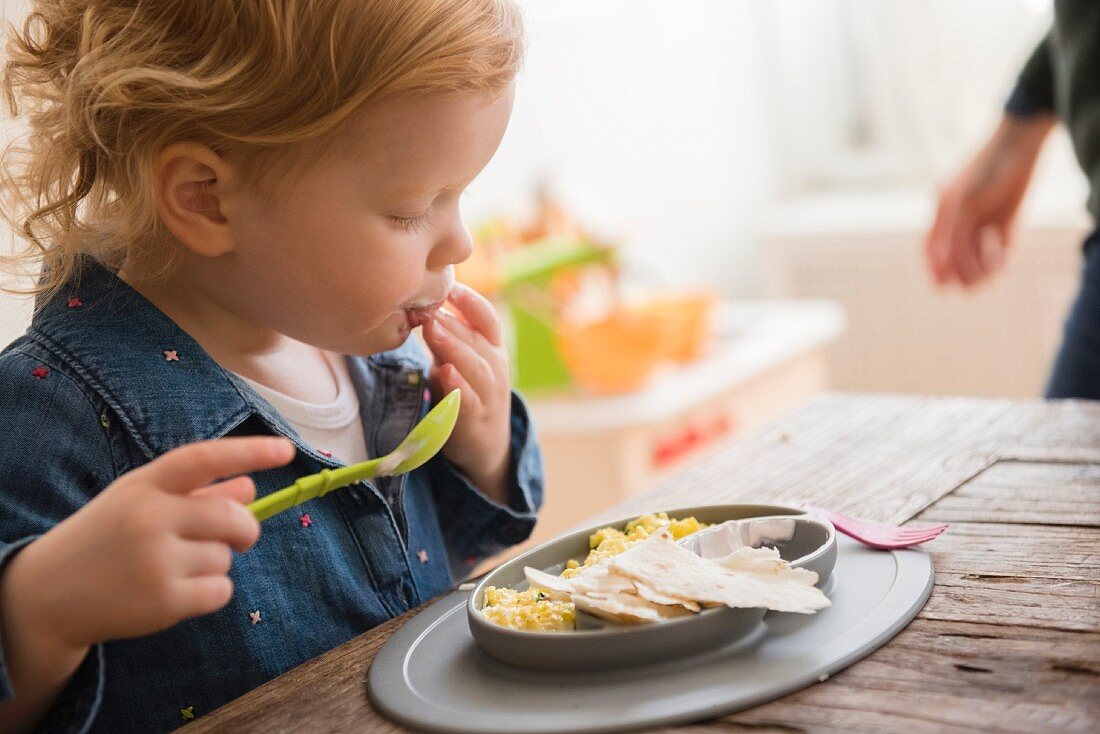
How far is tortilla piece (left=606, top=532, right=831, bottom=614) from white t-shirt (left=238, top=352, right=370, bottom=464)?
0.31 meters

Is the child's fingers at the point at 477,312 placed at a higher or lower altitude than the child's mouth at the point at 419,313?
lower

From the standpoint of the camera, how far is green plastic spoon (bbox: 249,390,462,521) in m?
0.62

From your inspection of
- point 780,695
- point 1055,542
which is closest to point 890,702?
point 780,695

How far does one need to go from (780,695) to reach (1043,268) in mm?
2419

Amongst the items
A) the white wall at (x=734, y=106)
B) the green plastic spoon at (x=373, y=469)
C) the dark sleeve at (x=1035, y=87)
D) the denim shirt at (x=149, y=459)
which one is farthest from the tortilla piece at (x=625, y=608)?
the white wall at (x=734, y=106)

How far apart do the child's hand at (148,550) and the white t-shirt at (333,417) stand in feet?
0.99

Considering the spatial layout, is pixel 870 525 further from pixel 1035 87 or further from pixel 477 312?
pixel 1035 87

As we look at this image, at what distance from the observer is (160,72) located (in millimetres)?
757

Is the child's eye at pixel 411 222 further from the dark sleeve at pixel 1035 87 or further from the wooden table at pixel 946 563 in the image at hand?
the dark sleeve at pixel 1035 87

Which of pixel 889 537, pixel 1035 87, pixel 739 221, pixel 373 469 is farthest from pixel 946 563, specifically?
pixel 739 221

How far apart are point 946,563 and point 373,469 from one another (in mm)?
345

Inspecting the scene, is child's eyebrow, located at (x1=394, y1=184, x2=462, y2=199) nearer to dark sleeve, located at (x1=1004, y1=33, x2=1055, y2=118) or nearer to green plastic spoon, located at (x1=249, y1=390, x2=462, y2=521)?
green plastic spoon, located at (x1=249, y1=390, x2=462, y2=521)

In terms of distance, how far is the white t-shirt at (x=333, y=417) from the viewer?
35.6 inches

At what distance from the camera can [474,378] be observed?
0.96 metres
